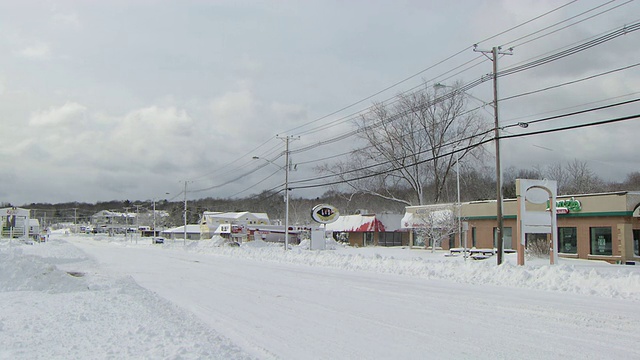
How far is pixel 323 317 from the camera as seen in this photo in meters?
12.1

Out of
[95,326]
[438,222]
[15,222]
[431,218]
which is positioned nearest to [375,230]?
[431,218]

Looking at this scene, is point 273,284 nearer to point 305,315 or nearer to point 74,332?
point 305,315

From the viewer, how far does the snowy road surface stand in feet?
28.7

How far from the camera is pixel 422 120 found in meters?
58.4

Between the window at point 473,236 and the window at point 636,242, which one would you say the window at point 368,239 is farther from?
the window at point 636,242

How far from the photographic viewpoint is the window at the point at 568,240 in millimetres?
35594

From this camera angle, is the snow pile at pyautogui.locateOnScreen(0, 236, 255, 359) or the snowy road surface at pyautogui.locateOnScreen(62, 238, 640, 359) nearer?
the snow pile at pyautogui.locateOnScreen(0, 236, 255, 359)

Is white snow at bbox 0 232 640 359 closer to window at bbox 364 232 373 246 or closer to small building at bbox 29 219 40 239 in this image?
window at bbox 364 232 373 246

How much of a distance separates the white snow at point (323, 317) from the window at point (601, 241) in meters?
16.1

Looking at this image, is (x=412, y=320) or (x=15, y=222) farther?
(x=15, y=222)

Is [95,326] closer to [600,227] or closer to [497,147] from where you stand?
[497,147]

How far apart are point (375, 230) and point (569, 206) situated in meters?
30.3

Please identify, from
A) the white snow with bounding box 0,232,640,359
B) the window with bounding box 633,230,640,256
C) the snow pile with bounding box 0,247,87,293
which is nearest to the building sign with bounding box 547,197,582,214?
the window with bounding box 633,230,640,256

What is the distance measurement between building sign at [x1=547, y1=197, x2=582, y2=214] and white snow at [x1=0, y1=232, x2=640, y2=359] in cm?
1687
